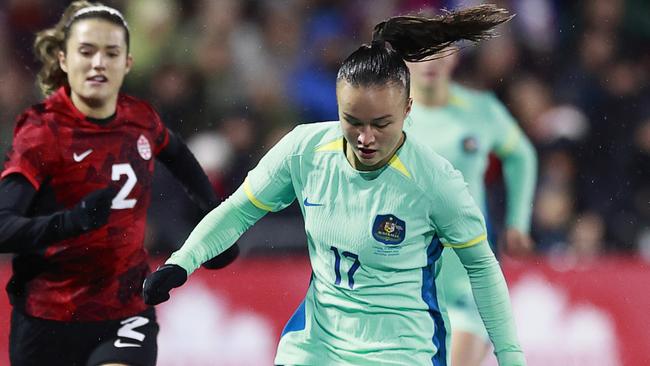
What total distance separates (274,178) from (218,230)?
0.78 ft

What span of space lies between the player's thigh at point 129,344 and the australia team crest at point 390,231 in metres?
1.18

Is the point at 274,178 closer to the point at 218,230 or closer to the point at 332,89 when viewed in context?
the point at 218,230

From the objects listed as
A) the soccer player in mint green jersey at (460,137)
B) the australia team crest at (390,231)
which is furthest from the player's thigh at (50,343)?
the soccer player in mint green jersey at (460,137)

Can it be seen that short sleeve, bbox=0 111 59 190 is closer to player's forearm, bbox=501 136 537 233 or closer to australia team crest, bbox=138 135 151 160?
australia team crest, bbox=138 135 151 160

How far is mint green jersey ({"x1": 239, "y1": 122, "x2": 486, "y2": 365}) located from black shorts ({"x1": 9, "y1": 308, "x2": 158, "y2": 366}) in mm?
862

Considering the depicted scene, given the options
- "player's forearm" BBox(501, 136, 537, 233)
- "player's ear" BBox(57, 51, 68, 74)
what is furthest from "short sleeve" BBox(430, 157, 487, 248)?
"player's forearm" BBox(501, 136, 537, 233)

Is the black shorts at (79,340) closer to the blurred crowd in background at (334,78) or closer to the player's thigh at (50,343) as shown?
the player's thigh at (50,343)

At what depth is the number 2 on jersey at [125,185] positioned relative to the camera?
459 centimetres

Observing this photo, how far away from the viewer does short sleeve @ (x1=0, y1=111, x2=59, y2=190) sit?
4.47 meters

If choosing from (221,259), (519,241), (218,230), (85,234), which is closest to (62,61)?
(85,234)

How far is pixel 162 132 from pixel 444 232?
1520 mm

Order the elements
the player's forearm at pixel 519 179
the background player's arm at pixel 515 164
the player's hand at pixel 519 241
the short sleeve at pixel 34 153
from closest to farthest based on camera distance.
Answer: the short sleeve at pixel 34 153, the background player's arm at pixel 515 164, the player's forearm at pixel 519 179, the player's hand at pixel 519 241

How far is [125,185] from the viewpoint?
4.62 m

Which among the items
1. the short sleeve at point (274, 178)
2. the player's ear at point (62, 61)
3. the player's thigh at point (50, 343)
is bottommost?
the player's thigh at point (50, 343)
